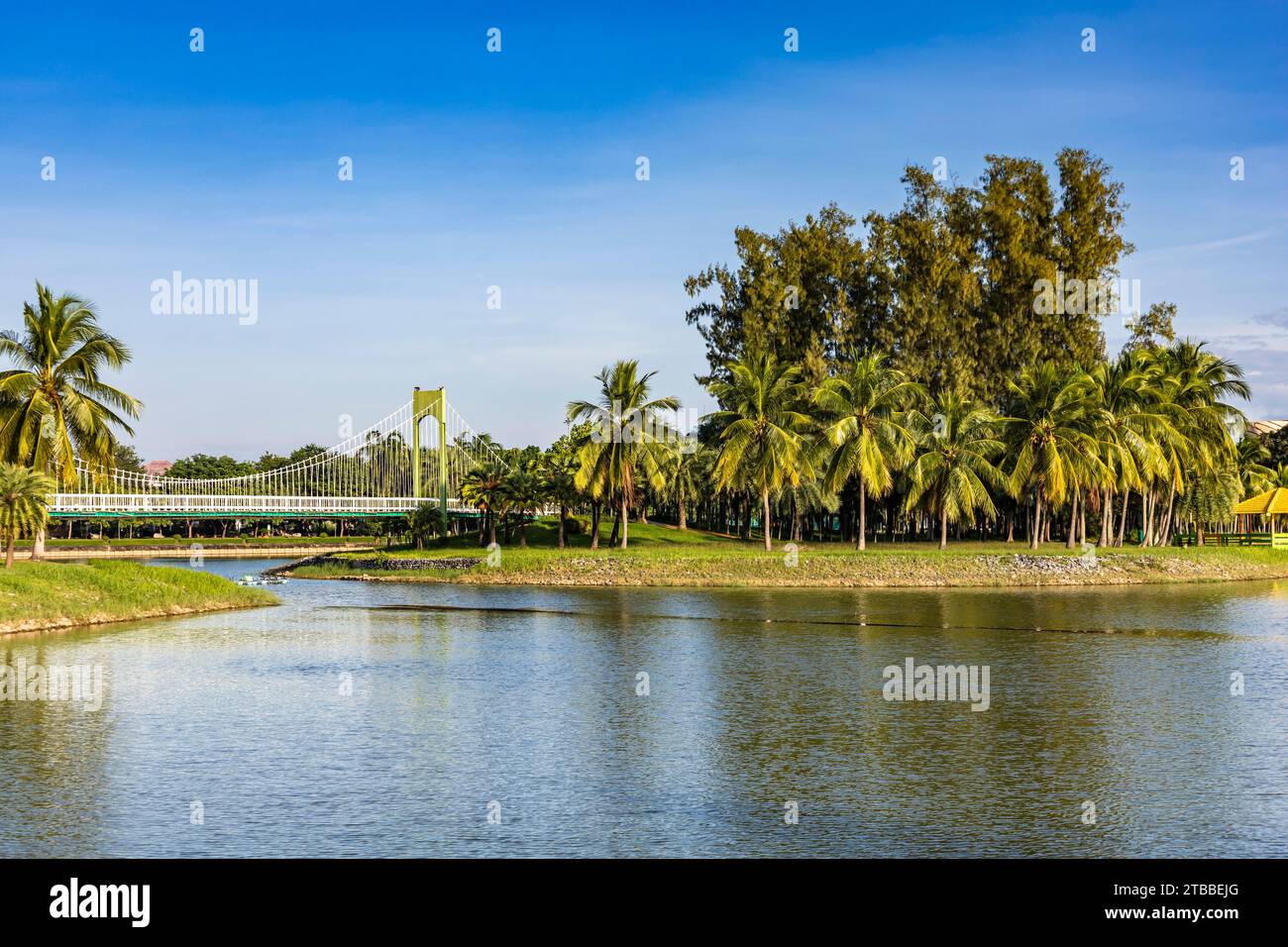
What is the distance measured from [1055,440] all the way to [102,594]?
50744 mm

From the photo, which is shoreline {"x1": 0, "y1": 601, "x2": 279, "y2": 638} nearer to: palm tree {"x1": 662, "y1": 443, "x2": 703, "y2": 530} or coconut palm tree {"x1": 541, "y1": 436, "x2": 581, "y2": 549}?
coconut palm tree {"x1": 541, "y1": 436, "x2": 581, "y2": 549}

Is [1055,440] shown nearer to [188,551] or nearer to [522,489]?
[522,489]

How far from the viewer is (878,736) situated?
2277cm

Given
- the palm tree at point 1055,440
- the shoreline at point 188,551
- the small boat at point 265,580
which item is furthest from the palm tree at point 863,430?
the shoreline at point 188,551

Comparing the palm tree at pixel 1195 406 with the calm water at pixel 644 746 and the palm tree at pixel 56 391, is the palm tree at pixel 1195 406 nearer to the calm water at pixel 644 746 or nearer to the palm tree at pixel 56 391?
the calm water at pixel 644 746

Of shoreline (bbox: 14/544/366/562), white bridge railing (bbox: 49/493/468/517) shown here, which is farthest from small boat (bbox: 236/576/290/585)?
white bridge railing (bbox: 49/493/468/517)

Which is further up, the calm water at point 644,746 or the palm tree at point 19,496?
the palm tree at point 19,496

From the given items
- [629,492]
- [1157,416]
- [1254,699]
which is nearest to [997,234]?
[1157,416]

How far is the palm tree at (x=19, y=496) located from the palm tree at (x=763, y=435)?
111ft

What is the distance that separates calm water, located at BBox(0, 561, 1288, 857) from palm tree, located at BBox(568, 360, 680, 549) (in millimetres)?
29917

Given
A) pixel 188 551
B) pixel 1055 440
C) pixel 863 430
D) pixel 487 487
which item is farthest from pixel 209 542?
pixel 1055 440

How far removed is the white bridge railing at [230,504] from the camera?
108 metres

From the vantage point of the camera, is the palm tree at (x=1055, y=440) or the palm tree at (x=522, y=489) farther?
the palm tree at (x=522, y=489)
